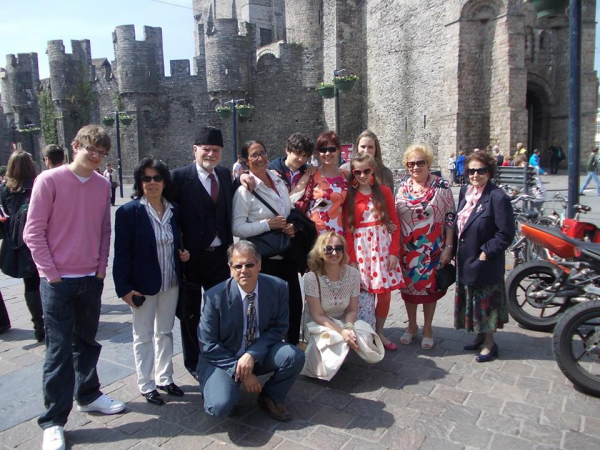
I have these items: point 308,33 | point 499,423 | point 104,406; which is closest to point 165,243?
point 104,406

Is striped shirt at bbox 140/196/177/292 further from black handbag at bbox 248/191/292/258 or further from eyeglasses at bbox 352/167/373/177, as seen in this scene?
eyeglasses at bbox 352/167/373/177

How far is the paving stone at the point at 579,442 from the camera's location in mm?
2803

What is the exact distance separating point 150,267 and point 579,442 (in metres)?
2.78

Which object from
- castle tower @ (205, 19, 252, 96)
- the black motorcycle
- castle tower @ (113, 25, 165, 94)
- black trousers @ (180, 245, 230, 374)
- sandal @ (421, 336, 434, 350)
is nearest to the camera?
the black motorcycle

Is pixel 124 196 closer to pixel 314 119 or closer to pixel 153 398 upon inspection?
pixel 314 119

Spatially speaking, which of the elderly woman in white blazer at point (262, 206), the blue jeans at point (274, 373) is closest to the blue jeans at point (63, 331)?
the blue jeans at point (274, 373)

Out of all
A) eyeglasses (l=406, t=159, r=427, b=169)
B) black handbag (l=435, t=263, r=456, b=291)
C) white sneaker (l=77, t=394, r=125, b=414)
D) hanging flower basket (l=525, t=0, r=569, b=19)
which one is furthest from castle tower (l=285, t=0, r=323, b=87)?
white sneaker (l=77, t=394, r=125, b=414)

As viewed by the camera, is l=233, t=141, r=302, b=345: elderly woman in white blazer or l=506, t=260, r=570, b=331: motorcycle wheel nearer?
l=233, t=141, r=302, b=345: elderly woman in white blazer

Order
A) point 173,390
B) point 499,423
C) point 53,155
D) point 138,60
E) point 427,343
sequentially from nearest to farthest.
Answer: point 499,423
point 173,390
point 427,343
point 53,155
point 138,60

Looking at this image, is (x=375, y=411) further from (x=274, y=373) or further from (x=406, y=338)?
(x=406, y=338)

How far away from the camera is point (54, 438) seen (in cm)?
290

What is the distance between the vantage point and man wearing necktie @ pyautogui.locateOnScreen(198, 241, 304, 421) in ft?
10.4

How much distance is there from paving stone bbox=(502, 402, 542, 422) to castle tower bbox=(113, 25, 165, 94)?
1202 inches

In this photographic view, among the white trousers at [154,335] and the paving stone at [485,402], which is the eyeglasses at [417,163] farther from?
the white trousers at [154,335]
